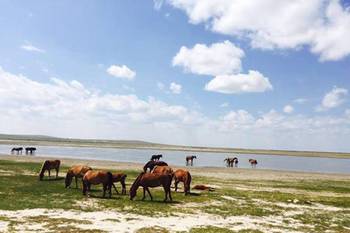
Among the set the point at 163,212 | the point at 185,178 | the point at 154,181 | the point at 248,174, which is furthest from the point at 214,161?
the point at 163,212

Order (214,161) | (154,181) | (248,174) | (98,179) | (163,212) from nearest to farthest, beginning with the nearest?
(163,212) < (154,181) < (98,179) < (248,174) < (214,161)

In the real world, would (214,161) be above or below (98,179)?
above

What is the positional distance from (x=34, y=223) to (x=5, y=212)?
2.50 metres

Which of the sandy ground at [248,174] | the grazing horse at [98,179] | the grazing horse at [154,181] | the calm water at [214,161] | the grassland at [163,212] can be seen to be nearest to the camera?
the grassland at [163,212]

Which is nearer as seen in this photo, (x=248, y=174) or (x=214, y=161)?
(x=248, y=174)

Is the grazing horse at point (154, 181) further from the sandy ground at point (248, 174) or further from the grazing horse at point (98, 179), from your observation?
the sandy ground at point (248, 174)

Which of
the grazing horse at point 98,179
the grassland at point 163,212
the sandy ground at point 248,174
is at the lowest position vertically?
the grassland at point 163,212

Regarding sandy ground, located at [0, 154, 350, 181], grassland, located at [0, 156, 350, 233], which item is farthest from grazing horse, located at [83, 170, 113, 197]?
sandy ground, located at [0, 154, 350, 181]

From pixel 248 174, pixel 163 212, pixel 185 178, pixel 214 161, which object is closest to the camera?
pixel 163 212

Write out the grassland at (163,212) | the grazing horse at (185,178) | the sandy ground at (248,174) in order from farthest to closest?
the sandy ground at (248,174) < the grazing horse at (185,178) < the grassland at (163,212)

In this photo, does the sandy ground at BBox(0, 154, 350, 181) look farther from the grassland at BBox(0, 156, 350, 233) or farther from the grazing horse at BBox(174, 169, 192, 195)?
the grassland at BBox(0, 156, 350, 233)

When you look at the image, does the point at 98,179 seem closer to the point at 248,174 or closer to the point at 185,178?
the point at 185,178

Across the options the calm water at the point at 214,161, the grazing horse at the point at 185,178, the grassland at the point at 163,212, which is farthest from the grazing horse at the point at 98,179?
the calm water at the point at 214,161

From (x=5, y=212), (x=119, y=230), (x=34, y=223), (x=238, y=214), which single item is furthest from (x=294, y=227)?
(x=5, y=212)
